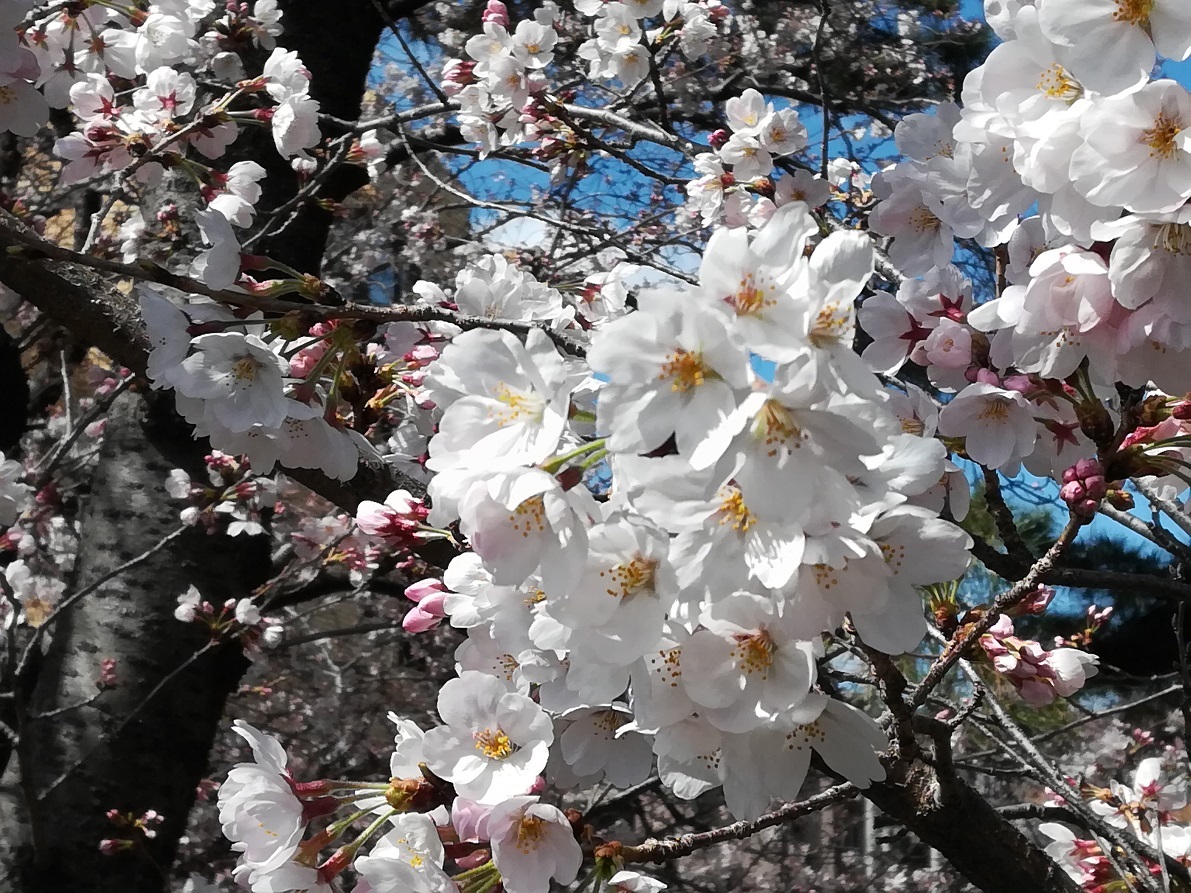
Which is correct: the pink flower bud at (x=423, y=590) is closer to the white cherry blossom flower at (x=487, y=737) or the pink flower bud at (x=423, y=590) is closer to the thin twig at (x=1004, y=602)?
the white cherry blossom flower at (x=487, y=737)

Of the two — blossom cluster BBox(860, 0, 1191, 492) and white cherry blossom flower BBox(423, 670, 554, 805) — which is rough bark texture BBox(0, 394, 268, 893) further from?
blossom cluster BBox(860, 0, 1191, 492)

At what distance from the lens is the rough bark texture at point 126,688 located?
204cm

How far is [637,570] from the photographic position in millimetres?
694

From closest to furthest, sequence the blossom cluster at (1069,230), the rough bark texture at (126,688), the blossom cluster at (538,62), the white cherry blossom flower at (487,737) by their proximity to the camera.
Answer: the blossom cluster at (1069,230)
the white cherry blossom flower at (487,737)
the rough bark texture at (126,688)
the blossom cluster at (538,62)

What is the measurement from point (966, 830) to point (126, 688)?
6.57 ft

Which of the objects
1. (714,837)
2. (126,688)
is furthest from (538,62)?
(714,837)

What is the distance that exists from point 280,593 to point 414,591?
2.11 meters

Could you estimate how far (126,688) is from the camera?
7.22 ft

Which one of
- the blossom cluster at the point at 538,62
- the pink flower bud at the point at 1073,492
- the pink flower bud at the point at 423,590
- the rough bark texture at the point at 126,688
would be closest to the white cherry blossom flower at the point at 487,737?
the pink flower bud at the point at 423,590

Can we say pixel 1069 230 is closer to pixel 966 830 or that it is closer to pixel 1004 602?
pixel 1004 602

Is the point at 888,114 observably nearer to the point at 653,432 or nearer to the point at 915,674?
the point at 915,674

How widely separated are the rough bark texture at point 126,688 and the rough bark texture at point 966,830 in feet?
5.84

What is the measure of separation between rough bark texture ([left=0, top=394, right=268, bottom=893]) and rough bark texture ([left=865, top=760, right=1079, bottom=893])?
178cm

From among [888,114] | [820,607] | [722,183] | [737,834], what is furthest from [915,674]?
[820,607]
